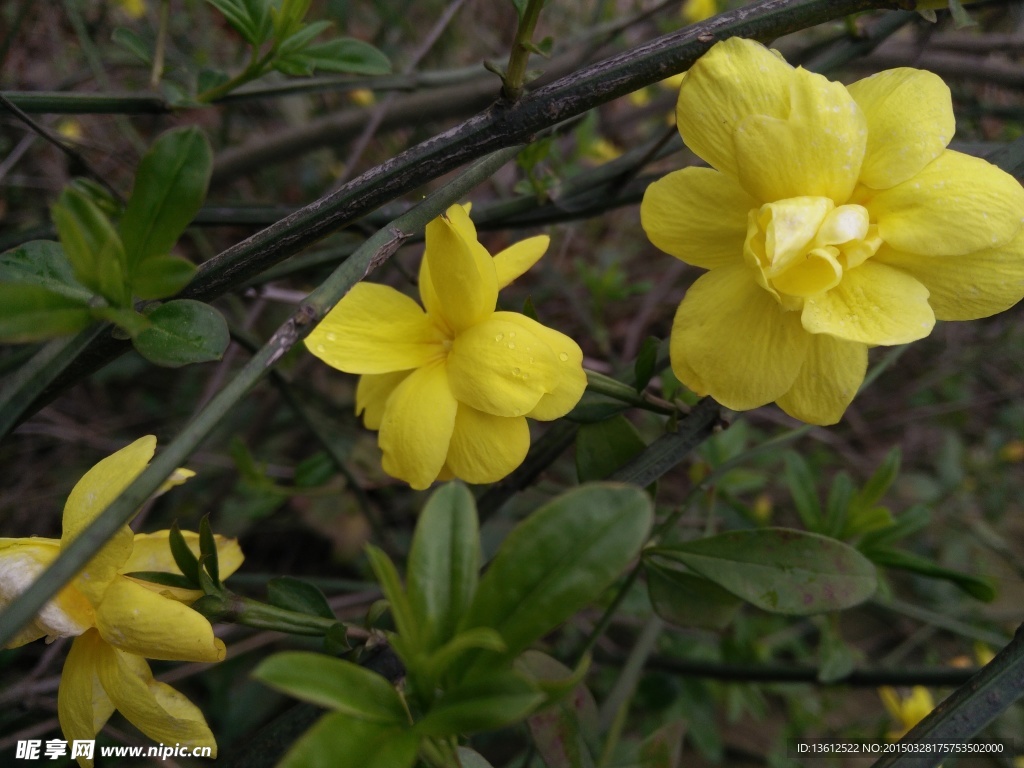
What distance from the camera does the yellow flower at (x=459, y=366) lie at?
0.62 meters

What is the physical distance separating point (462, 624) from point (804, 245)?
0.39 metres

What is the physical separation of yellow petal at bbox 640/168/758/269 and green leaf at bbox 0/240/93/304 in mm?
504

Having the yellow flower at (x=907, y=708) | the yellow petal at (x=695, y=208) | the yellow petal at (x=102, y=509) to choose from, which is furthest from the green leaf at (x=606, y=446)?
the yellow flower at (x=907, y=708)

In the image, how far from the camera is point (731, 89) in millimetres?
562

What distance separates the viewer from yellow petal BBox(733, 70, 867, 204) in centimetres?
55

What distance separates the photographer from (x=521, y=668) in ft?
2.42

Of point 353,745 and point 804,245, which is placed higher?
point 804,245

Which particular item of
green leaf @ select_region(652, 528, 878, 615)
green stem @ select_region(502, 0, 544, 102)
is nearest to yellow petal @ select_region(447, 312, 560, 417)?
green stem @ select_region(502, 0, 544, 102)

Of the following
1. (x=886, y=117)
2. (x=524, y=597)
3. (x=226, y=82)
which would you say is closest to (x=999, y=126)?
(x=886, y=117)

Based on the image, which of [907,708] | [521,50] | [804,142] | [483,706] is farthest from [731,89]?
[907,708]

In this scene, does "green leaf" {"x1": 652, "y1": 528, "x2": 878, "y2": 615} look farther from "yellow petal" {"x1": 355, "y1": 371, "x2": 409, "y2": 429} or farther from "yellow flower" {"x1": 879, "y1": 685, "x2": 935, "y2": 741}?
"yellow flower" {"x1": 879, "y1": 685, "x2": 935, "y2": 741}

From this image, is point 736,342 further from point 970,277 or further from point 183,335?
point 183,335

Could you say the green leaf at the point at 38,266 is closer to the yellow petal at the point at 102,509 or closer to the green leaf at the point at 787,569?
the yellow petal at the point at 102,509

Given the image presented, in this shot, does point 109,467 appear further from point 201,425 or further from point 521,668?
point 521,668
